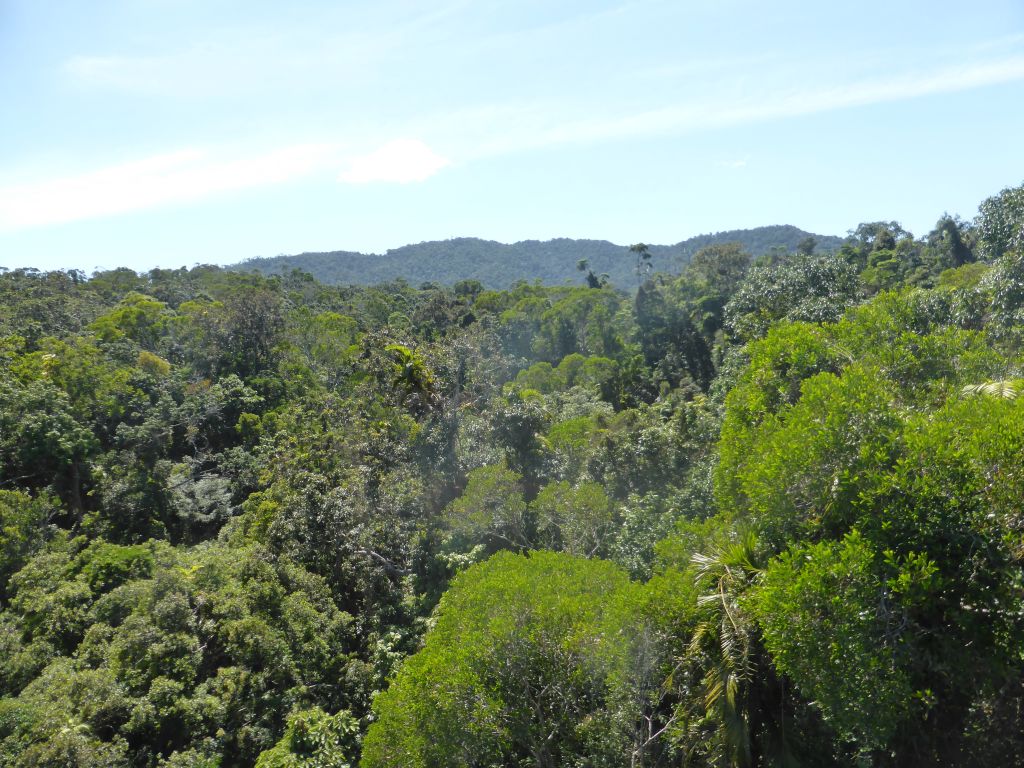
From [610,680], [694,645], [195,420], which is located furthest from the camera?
[195,420]

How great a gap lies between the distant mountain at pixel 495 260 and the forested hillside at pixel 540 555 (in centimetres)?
12133

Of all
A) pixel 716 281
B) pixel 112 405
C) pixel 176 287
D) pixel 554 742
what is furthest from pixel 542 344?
pixel 554 742

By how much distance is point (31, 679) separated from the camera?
12.6m

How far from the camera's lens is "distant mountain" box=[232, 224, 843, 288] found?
495 ft

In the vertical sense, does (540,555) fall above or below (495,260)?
below

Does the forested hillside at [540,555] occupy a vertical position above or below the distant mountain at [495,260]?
below

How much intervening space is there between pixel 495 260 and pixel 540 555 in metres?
171

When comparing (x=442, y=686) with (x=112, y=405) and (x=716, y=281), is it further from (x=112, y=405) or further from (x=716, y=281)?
(x=716, y=281)

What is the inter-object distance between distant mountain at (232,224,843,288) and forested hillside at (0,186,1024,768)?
398 feet

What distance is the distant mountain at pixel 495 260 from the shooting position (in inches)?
5935

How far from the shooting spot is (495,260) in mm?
176000

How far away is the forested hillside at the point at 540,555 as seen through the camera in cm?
518

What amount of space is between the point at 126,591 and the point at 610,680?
1213 cm

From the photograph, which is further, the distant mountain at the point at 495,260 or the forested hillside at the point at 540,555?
the distant mountain at the point at 495,260
